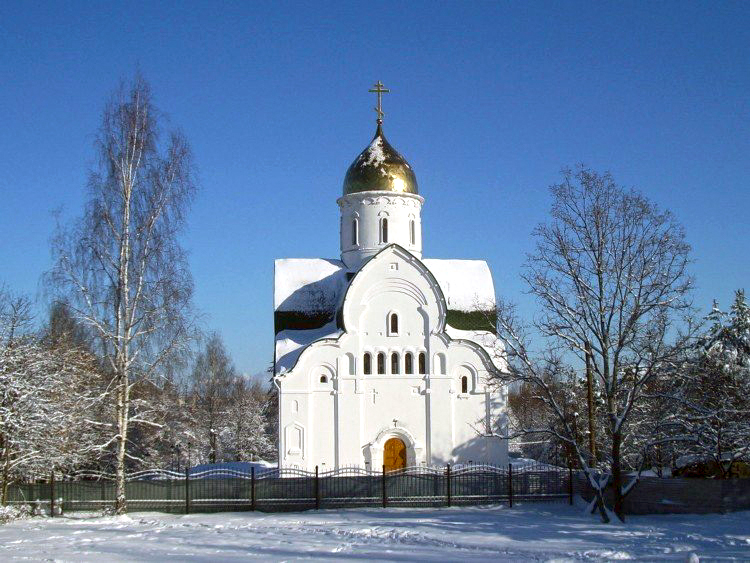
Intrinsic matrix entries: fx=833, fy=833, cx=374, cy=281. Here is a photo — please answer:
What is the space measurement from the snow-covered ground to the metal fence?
31.9 inches

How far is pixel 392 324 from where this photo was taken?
25.9m

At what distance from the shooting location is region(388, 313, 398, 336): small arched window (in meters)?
25.8

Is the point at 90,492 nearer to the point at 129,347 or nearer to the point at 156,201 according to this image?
the point at 129,347

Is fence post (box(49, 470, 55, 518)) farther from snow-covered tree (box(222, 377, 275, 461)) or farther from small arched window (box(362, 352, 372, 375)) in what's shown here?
snow-covered tree (box(222, 377, 275, 461))

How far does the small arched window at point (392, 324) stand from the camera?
25828mm

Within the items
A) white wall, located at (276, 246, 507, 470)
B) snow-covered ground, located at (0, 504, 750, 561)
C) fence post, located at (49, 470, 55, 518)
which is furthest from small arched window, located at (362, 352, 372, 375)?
fence post, located at (49, 470, 55, 518)

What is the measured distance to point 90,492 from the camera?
18.9 metres

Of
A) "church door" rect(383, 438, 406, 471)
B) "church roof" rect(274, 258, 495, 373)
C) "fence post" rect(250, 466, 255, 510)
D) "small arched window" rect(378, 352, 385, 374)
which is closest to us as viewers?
"fence post" rect(250, 466, 255, 510)

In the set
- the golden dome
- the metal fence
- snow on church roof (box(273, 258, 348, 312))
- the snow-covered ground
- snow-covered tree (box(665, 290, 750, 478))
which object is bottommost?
the snow-covered ground

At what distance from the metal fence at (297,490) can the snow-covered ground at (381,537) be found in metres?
0.81

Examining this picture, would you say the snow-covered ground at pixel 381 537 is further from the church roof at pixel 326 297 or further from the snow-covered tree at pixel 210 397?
the snow-covered tree at pixel 210 397

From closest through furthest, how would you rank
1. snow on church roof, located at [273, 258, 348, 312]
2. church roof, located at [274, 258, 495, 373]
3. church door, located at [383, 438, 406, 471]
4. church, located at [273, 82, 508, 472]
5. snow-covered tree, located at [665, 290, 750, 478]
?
snow-covered tree, located at [665, 290, 750, 478]
church, located at [273, 82, 508, 472]
church door, located at [383, 438, 406, 471]
church roof, located at [274, 258, 495, 373]
snow on church roof, located at [273, 258, 348, 312]

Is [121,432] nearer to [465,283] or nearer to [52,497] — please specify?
[52,497]

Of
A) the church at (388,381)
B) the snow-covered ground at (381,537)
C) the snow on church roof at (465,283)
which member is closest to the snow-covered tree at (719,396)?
the snow-covered ground at (381,537)
